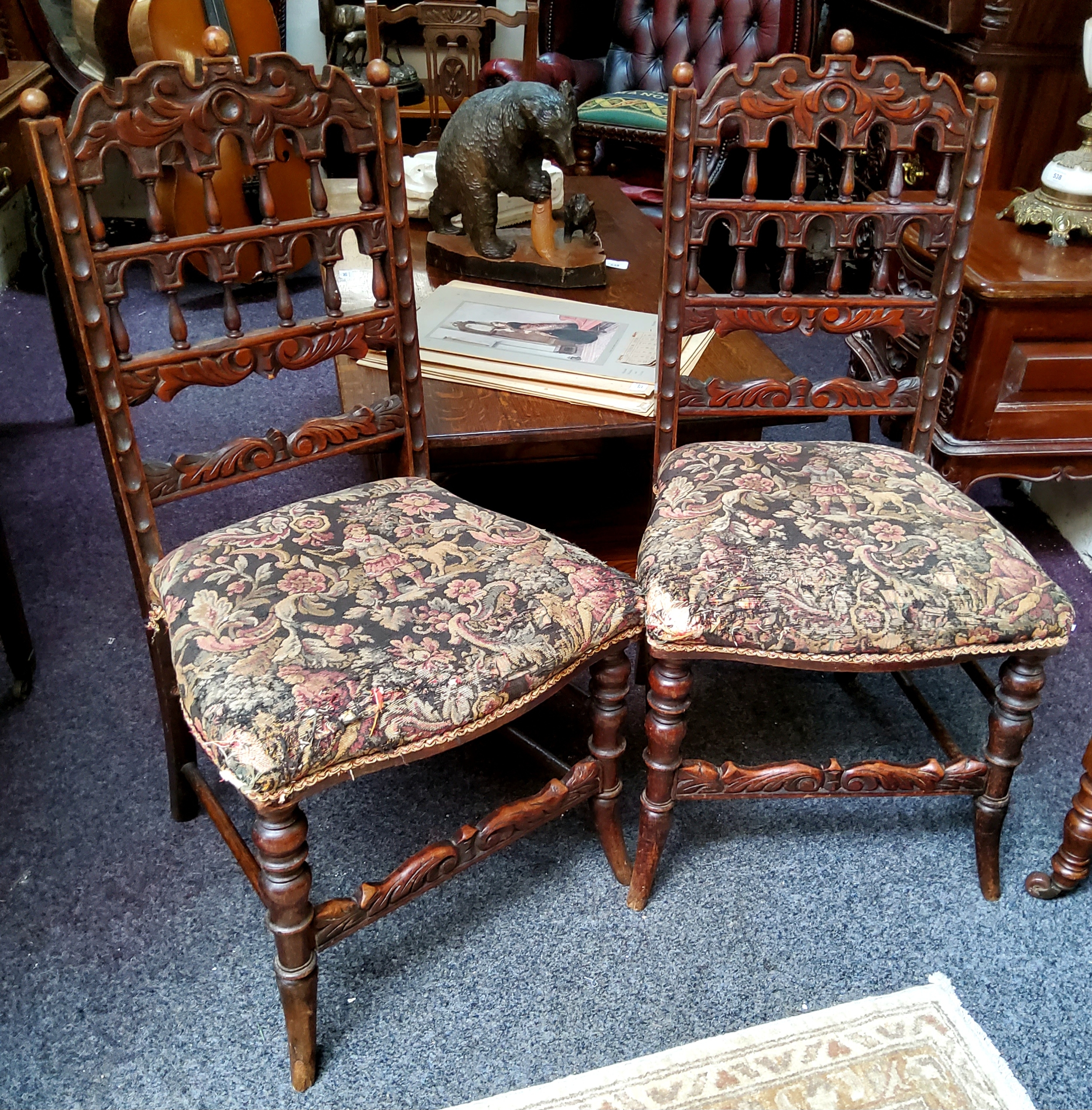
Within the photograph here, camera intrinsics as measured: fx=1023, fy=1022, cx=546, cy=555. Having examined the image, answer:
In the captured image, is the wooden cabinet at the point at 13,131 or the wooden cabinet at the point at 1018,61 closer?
the wooden cabinet at the point at 13,131

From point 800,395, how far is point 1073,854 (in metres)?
0.69

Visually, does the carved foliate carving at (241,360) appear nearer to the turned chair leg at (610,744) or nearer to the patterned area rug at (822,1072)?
the turned chair leg at (610,744)

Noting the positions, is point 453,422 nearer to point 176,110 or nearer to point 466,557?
point 466,557

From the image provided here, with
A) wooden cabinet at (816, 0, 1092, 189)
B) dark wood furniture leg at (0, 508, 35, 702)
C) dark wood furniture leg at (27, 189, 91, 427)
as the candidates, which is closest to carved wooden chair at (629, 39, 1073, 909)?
dark wood furniture leg at (0, 508, 35, 702)

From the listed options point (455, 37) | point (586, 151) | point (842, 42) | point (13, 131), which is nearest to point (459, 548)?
point (842, 42)

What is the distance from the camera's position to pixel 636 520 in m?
2.00

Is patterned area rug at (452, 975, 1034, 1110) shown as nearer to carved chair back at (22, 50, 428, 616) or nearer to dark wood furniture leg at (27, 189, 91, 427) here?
carved chair back at (22, 50, 428, 616)

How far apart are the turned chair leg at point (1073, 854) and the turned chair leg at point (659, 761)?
50cm

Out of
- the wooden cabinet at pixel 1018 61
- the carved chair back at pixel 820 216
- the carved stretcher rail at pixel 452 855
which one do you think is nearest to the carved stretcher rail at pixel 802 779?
the carved stretcher rail at pixel 452 855

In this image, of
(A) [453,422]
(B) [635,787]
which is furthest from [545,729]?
(A) [453,422]

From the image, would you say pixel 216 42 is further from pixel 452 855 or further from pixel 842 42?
pixel 452 855

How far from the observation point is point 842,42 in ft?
4.03

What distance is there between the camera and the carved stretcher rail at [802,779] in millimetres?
1236

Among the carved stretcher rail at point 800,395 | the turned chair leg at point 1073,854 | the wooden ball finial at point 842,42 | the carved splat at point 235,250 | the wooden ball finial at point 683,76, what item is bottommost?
the turned chair leg at point 1073,854
